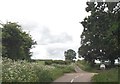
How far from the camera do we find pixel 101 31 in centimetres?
5584

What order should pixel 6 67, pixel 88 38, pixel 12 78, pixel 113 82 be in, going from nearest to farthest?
1. pixel 12 78
2. pixel 6 67
3. pixel 113 82
4. pixel 88 38

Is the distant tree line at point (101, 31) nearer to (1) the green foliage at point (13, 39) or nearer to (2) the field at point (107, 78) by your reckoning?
(2) the field at point (107, 78)

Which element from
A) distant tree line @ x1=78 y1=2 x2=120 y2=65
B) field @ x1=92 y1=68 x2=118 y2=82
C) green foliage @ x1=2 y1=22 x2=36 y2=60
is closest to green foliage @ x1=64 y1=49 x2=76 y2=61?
distant tree line @ x1=78 y1=2 x2=120 y2=65

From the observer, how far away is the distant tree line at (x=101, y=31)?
120ft

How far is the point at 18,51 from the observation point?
51.9 metres

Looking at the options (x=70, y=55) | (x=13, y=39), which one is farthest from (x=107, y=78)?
(x=70, y=55)

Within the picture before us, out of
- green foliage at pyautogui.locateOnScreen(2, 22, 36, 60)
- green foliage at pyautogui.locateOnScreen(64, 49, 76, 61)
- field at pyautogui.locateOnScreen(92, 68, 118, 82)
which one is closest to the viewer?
field at pyautogui.locateOnScreen(92, 68, 118, 82)

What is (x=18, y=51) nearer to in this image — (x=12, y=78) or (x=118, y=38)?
(x=118, y=38)

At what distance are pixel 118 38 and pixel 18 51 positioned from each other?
1900cm

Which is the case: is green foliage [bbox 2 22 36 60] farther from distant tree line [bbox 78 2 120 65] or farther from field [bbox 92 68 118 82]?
field [bbox 92 68 118 82]

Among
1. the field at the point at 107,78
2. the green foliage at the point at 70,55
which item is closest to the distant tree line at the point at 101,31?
the field at the point at 107,78

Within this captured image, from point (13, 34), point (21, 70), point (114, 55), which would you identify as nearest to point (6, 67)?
point (21, 70)

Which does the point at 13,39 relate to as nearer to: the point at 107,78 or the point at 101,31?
the point at 101,31

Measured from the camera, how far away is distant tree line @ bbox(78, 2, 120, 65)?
36625 mm
